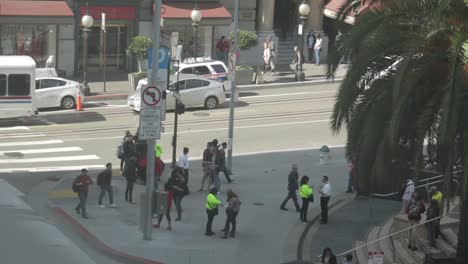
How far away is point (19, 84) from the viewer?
40062 millimetres

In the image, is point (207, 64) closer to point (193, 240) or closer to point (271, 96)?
point (271, 96)

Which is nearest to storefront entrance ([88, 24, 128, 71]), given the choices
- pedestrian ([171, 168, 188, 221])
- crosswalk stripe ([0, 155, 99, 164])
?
crosswalk stripe ([0, 155, 99, 164])

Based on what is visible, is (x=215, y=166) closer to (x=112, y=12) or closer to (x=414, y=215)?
(x=414, y=215)

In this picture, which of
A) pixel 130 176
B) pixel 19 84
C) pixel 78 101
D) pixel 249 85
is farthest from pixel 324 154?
pixel 249 85

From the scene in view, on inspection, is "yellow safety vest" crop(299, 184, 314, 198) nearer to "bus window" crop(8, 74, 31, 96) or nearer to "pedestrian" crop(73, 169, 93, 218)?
"pedestrian" crop(73, 169, 93, 218)

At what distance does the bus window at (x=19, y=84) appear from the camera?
40.0 m

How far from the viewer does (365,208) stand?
3045cm

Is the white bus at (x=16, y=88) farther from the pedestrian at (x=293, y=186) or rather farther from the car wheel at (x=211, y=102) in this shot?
the pedestrian at (x=293, y=186)

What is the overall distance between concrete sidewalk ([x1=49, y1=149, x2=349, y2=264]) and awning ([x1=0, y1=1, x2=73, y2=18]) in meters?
16.6

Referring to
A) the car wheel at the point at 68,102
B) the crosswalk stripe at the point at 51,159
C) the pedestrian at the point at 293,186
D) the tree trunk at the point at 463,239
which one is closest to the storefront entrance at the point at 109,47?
the car wheel at the point at 68,102

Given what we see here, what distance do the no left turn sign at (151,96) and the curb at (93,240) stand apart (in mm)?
3586

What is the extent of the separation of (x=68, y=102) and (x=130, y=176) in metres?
14.4

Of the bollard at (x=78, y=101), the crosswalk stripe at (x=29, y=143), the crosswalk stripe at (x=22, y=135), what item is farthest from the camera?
the bollard at (x=78, y=101)

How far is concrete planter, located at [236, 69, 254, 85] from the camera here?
49.8 m
